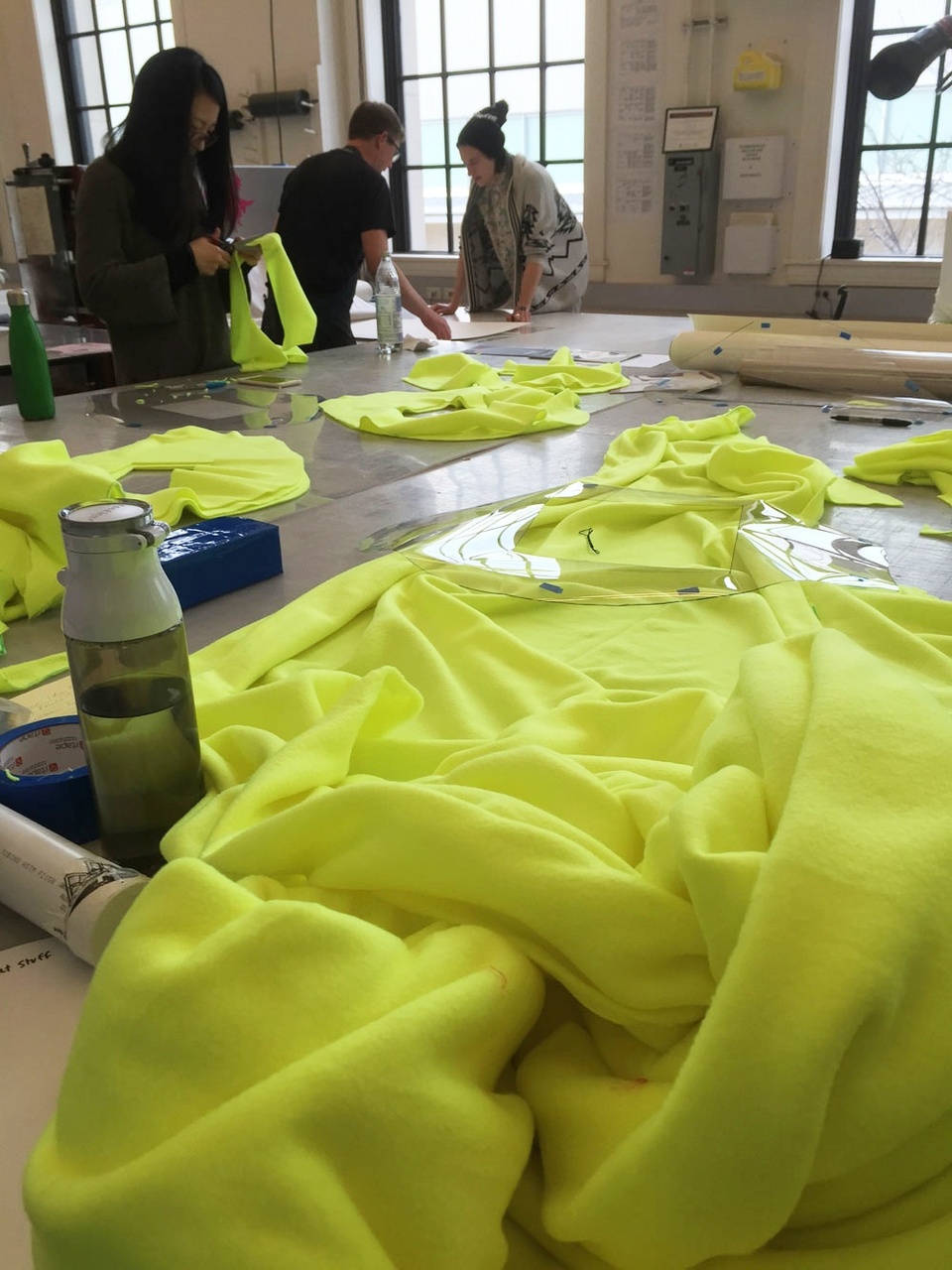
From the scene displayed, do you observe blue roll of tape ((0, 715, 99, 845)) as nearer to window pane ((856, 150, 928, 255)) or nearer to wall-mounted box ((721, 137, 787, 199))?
wall-mounted box ((721, 137, 787, 199))

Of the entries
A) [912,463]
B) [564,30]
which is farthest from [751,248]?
[912,463]

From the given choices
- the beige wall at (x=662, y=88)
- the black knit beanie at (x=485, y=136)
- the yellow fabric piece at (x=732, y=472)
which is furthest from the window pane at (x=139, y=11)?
the yellow fabric piece at (x=732, y=472)

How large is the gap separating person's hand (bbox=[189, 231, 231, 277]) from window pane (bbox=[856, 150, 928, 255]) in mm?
2899

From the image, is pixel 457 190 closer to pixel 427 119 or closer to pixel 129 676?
pixel 427 119

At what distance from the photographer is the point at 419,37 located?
4980 millimetres

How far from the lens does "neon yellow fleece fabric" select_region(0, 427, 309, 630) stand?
1.04 meters

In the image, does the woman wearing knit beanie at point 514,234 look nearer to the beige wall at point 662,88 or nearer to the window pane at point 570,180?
the beige wall at point 662,88

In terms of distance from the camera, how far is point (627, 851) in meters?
0.51

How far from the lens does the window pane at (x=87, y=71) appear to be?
237 inches

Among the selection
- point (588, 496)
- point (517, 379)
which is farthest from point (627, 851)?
point (517, 379)

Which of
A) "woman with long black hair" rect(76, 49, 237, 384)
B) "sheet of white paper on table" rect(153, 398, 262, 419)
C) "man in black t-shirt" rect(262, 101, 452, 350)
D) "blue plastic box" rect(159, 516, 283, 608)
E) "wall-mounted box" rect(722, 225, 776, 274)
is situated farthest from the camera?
"wall-mounted box" rect(722, 225, 776, 274)

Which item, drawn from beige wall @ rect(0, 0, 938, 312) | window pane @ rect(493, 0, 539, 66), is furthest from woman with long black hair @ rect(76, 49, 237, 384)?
window pane @ rect(493, 0, 539, 66)

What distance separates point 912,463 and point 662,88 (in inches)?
130

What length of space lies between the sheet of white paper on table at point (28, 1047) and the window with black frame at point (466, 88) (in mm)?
4453
